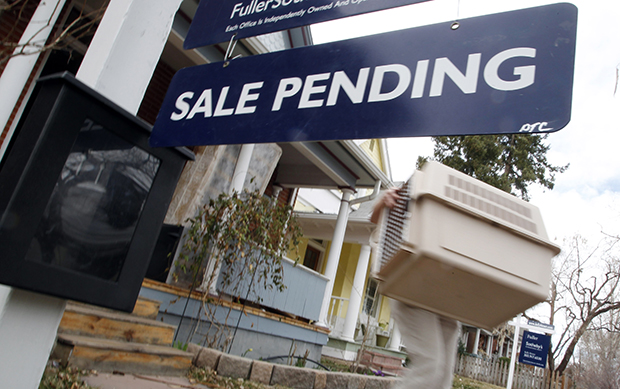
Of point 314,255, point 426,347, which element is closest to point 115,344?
point 426,347

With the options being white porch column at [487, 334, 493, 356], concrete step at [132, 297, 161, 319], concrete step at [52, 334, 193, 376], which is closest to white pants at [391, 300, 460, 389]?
concrete step at [52, 334, 193, 376]

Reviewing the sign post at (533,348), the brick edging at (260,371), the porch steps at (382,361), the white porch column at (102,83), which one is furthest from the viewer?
the sign post at (533,348)

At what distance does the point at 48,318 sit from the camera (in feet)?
5.10

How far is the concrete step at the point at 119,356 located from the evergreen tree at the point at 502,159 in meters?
18.9

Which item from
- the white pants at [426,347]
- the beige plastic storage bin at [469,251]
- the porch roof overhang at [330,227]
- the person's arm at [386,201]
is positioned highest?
the porch roof overhang at [330,227]

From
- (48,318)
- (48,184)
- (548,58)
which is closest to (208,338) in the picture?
(48,318)

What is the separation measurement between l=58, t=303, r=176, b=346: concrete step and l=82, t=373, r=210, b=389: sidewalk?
1.73ft

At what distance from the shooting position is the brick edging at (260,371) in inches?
171

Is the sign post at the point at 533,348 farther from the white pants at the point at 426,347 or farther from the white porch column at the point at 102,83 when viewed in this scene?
the white porch column at the point at 102,83

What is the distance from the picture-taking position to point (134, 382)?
3275 mm

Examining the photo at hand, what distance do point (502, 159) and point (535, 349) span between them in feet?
39.8

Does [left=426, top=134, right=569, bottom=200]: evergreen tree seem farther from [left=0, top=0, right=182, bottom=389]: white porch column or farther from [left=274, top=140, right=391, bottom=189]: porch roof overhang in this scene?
[left=0, top=0, right=182, bottom=389]: white porch column

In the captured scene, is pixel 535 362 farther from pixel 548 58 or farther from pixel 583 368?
pixel 583 368

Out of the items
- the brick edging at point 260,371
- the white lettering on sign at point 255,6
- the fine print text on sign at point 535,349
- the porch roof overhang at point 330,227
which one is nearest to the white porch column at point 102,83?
the white lettering on sign at point 255,6
